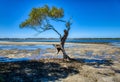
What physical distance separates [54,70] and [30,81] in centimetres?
398

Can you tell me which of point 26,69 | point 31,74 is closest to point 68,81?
point 31,74

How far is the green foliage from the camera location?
25.1 metres

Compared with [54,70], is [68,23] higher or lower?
higher

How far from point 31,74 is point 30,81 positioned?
6.26ft

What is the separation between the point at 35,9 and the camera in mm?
25047

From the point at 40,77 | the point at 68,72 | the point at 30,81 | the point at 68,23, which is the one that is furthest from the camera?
the point at 68,23

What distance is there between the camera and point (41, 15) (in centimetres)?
2553

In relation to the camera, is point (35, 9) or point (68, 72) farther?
point (35, 9)

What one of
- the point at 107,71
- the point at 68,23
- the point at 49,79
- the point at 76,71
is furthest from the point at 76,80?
the point at 68,23

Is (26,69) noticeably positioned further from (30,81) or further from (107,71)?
(107,71)

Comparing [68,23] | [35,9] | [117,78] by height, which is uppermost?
[35,9]

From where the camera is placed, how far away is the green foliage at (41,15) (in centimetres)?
2509

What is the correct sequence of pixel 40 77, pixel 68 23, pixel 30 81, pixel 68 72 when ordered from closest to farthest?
1. pixel 30 81
2. pixel 40 77
3. pixel 68 72
4. pixel 68 23

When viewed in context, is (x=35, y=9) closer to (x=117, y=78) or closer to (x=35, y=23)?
(x=35, y=23)
